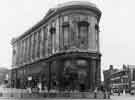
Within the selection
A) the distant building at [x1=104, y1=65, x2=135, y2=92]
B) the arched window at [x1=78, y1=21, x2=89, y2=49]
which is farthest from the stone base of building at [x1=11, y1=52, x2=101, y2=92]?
the distant building at [x1=104, y1=65, x2=135, y2=92]

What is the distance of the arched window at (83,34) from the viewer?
43188 mm

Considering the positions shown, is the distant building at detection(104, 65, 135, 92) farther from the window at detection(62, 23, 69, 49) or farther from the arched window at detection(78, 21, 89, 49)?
the window at detection(62, 23, 69, 49)

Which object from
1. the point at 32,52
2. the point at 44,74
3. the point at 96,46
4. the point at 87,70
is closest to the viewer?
the point at 87,70

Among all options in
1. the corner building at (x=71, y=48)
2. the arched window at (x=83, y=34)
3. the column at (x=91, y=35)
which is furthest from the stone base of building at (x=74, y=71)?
the arched window at (x=83, y=34)

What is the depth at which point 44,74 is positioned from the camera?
4900 cm

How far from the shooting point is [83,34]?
43.8m

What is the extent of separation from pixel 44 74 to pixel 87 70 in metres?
11.0

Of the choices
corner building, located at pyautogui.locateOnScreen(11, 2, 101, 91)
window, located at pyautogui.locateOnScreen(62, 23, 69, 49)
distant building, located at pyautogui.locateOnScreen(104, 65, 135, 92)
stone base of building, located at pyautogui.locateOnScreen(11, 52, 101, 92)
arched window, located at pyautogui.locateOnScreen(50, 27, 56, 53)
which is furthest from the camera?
distant building, located at pyautogui.locateOnScreen(104, 65, 135, 92)

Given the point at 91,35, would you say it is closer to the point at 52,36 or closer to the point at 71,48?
the point at 71,48

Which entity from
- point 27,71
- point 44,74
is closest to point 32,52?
point 27,71

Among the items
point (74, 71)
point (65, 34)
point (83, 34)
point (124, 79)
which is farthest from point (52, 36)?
point (124, 79)

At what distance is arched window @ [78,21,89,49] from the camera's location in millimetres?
43188

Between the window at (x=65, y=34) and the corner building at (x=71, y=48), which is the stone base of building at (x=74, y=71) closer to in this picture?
the corner building at (x=71, y=48)

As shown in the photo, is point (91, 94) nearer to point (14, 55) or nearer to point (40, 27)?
point (40, 27)
